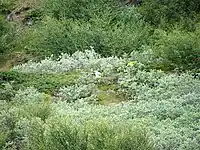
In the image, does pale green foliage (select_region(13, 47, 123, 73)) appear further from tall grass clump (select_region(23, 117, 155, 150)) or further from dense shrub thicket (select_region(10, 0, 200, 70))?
tall grass clump (select_region(23, 117, 155, 150))

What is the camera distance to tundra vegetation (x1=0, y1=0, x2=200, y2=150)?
7.13 m

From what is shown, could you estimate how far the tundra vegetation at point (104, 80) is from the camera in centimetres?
713

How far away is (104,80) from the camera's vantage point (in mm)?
12469

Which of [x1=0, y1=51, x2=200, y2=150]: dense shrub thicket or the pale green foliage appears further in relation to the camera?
the pale green foliage

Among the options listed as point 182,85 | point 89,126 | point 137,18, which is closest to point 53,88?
point 182,85

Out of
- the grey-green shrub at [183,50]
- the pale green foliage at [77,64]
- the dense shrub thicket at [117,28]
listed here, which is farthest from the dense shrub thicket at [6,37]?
the grey-green shrub at [183,50]

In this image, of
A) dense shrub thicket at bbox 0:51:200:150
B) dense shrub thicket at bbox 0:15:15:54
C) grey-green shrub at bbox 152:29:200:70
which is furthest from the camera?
dense shrub thicket at bbox 0:15:15:54

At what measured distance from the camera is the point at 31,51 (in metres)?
21.2

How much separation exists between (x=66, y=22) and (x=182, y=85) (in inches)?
341

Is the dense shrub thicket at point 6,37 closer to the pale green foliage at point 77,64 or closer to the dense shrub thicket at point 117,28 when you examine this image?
the dense shrub thicket at point 117,28

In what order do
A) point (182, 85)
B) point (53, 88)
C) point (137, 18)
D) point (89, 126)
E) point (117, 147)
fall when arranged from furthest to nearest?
point (137, 18) → point (53, 88) → point (182, 85) → point (89, 126) → point (117, 147)

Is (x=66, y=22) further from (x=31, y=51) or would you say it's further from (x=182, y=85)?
(x=182, y=85)

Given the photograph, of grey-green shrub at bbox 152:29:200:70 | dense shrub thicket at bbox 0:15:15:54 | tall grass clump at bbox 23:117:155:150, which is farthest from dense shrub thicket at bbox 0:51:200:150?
dense shrub thicket at bbox 0:15:15:54

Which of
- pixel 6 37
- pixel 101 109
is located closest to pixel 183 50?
pixel 101 109
